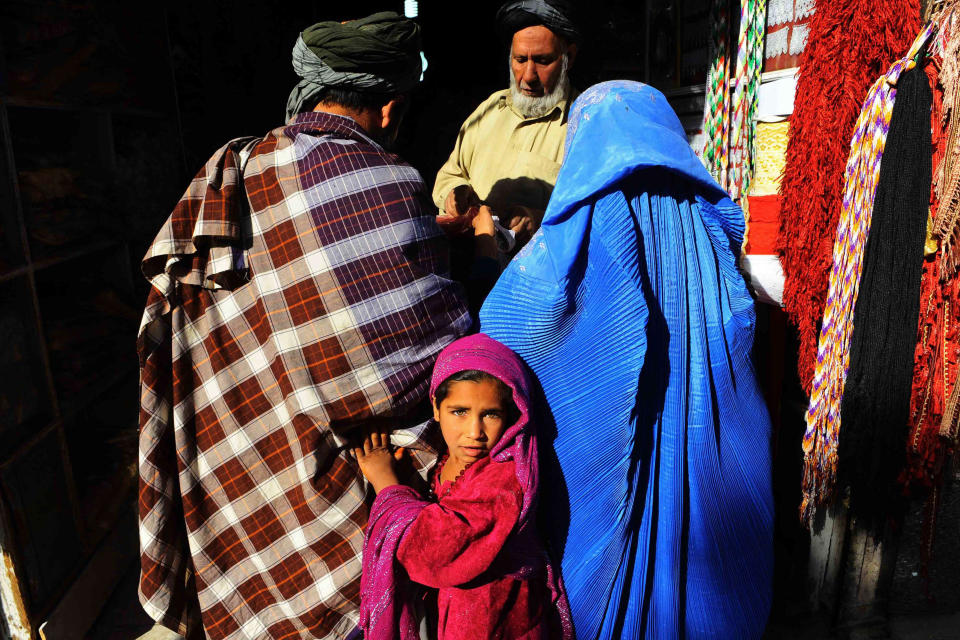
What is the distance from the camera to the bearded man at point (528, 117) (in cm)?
276

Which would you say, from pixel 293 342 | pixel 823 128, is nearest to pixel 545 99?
pixel 823 128

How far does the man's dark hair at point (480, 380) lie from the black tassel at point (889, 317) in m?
1.15

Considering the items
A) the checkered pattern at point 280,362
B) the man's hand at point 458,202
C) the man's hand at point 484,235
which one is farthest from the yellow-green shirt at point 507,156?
the checkered pattern at point 280,362

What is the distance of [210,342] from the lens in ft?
5.74

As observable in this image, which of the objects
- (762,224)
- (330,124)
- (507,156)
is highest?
(330,124)

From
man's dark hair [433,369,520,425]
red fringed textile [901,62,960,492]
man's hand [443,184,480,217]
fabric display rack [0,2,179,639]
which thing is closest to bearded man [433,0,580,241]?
man's hand [443,184,480,217]

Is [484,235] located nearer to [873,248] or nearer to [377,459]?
[377,459]

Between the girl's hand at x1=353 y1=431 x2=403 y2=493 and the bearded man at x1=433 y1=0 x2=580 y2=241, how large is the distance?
1310 millimetres

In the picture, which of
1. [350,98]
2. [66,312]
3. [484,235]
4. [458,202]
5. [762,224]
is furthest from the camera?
[66,312]

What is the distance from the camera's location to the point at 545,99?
2.84 metres

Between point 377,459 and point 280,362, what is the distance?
37 centimetres

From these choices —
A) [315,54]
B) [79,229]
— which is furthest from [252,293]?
[79,229]

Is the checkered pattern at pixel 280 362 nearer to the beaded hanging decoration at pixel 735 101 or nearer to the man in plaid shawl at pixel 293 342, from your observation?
the man in plaid shawl at pixel 293 342

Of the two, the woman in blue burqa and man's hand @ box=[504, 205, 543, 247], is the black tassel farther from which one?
man's hand @ box=[504, 205, 543, 247]
